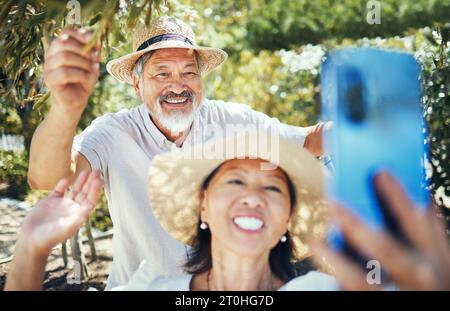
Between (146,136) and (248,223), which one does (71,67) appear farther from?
(146,136)

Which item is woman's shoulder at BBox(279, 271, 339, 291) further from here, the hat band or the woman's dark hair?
the hat band

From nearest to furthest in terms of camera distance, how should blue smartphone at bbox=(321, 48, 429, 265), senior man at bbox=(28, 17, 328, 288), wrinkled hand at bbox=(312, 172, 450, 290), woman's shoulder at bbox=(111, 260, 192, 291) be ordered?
wrinkled hand at bbox=(312, 172, 450, 290), blue smartphone at bbox=(321, 48, 429, 265), woman's shoulder at bbox=(111, 260, 192, 291), senior man at bbox=(28, 17, 328, 288)

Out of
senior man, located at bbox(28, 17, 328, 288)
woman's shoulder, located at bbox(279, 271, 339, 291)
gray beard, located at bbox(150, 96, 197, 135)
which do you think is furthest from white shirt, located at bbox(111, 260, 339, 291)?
gray beard, located at bbox(150, 96, 197, 135)

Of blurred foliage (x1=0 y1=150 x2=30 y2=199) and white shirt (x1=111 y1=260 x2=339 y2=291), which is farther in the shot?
blurred foliage (x1=0 y1=150 x2=30 y2=199)

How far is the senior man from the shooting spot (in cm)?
260

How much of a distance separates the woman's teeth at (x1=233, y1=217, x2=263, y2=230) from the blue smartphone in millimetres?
250

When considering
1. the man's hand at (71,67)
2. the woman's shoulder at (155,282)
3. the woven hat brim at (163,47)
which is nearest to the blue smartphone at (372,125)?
the woman's shoulder at (155,282)

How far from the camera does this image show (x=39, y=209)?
→ 6.02 feet

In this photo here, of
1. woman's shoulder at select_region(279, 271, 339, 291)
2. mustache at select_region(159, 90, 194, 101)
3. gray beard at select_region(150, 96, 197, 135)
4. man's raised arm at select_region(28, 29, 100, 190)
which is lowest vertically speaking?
woman's shoulder at select_region(279, 271, 339, 291)

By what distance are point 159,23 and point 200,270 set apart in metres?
1.36

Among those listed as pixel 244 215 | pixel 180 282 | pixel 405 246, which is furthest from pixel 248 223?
pixel 405 246

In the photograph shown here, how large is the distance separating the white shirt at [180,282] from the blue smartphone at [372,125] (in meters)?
0.19
